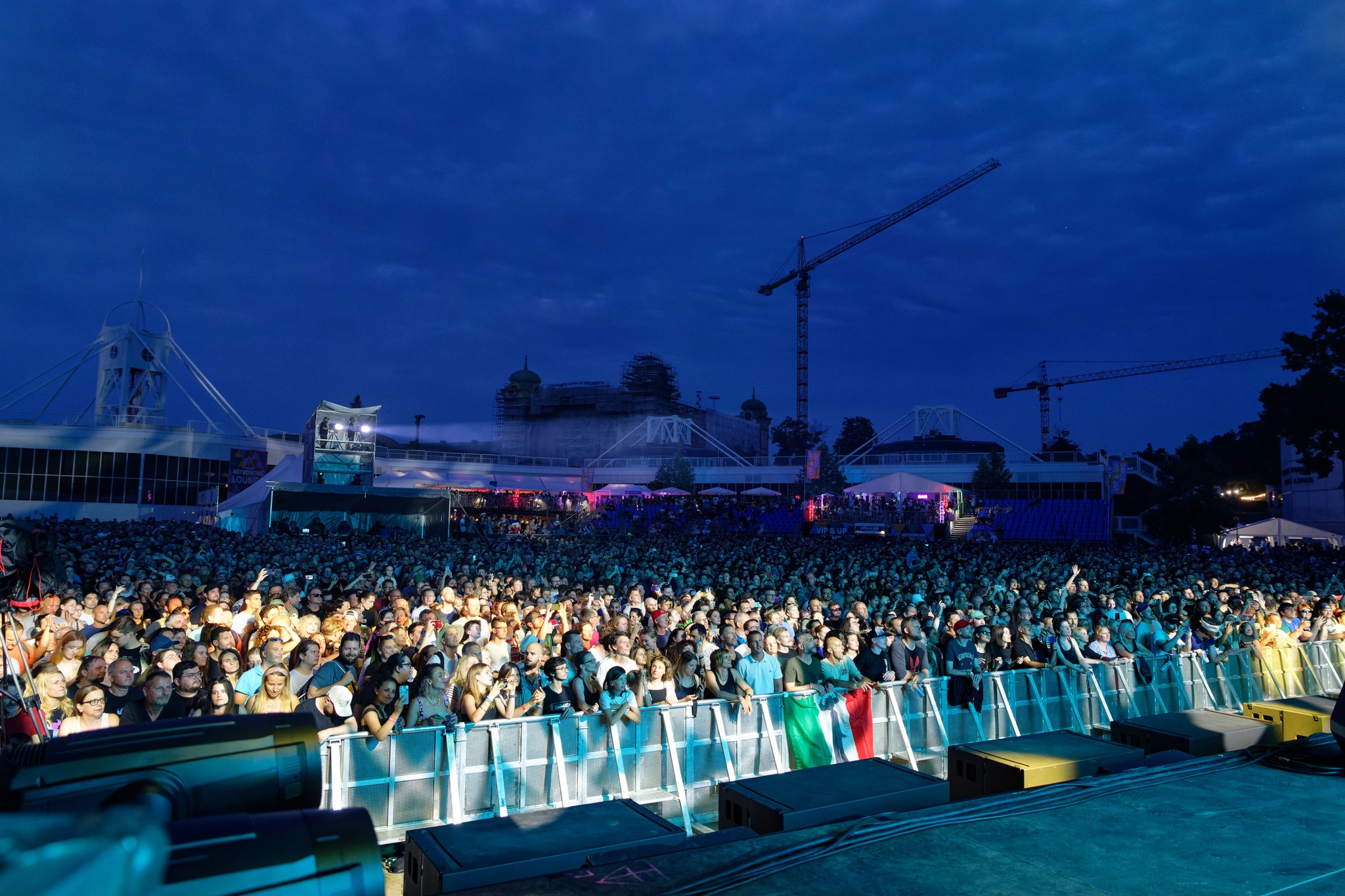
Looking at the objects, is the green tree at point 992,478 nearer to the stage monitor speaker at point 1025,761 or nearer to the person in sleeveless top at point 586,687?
the person in sleeveless top at point 586,687

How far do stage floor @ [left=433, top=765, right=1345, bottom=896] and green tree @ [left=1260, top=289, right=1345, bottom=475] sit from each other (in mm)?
32133

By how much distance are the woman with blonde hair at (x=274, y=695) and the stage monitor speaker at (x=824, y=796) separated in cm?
388

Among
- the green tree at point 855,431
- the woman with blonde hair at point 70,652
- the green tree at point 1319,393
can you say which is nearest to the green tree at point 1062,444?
the green tree at point 855,431

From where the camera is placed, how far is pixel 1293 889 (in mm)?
2182

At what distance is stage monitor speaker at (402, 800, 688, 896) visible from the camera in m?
2.23

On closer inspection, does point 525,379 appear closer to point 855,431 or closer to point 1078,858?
point 855,431

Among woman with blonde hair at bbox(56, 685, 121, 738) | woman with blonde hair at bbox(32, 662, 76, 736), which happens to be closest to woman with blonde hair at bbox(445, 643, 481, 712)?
woman with blonde hair at bbox(56, 685, 121, 738)

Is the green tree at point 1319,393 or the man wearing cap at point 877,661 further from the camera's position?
the green tree at point 1319,393

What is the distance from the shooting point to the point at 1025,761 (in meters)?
3.25

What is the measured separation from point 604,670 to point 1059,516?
40.1 meters

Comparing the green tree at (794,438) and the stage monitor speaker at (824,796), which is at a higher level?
the green tree at (794,438)

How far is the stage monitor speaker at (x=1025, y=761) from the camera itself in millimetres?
3221

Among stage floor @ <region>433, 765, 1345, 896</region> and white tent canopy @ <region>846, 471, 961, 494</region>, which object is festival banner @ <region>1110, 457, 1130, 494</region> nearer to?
white tent canopy @ <region>846, 471, 961, 494</region>

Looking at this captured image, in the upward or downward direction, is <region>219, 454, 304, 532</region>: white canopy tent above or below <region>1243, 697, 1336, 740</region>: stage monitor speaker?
above
